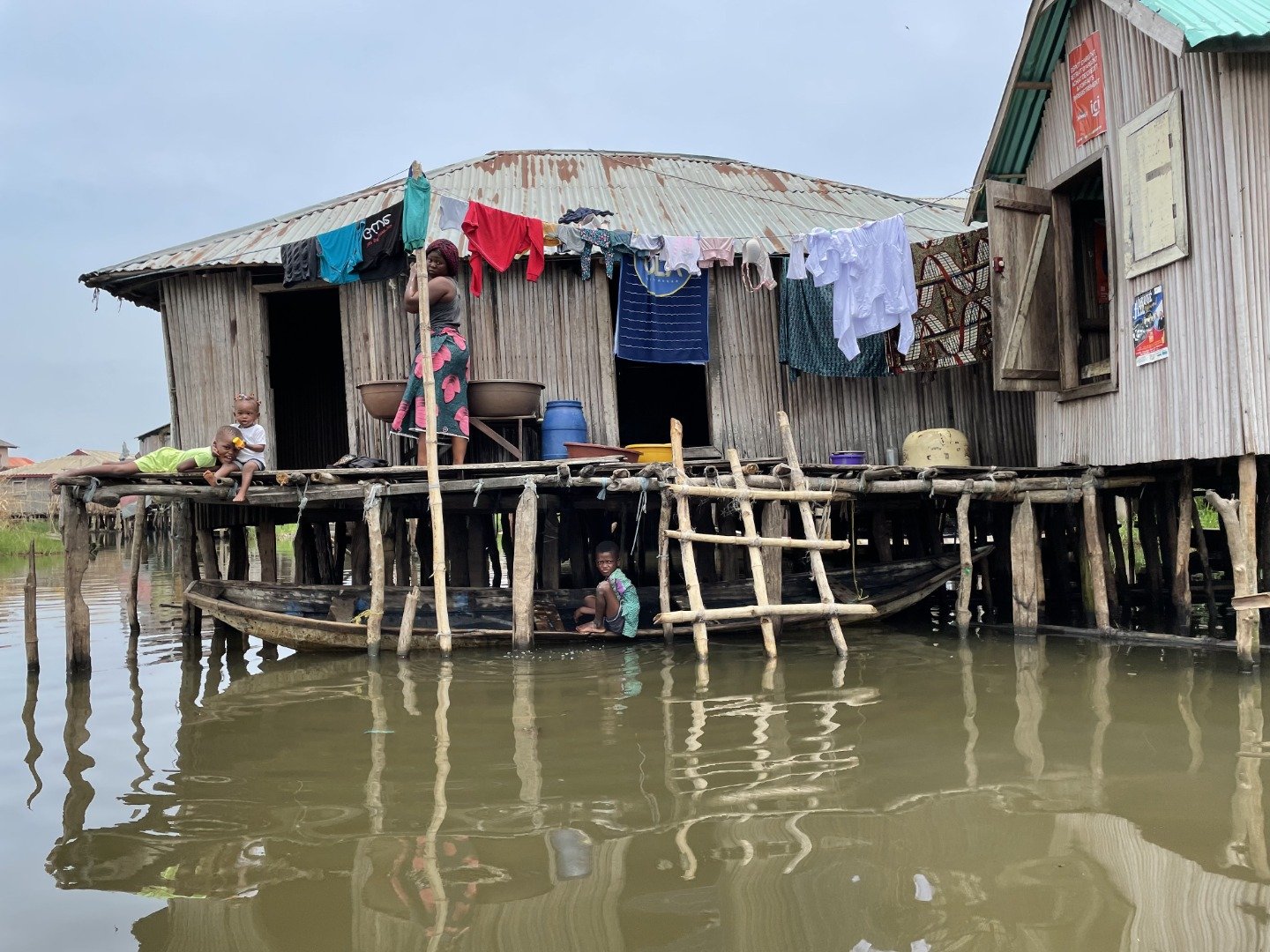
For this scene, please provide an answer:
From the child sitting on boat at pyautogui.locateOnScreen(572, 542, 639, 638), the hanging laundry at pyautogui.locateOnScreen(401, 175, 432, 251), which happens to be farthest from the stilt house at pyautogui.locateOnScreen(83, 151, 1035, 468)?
the child sitting on boat at pyautogui.locateOnScreen(572, 542, 639, 638)

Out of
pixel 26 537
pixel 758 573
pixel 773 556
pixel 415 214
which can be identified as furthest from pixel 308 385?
pixel 26 537

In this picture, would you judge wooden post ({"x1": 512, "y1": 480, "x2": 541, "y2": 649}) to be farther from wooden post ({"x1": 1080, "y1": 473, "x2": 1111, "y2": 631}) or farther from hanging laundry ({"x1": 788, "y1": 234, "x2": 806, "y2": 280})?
wooden post ({"x1": 1080, "y1": 473, "x2": 1111, "y2": 631})

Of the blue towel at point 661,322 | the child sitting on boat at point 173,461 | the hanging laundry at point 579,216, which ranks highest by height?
the hanging laundry at point 579,216

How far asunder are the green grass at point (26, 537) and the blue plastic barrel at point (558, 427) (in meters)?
20.2

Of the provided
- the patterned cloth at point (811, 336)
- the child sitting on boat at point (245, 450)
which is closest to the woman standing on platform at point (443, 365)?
the child sitting on boat at point (245, 450)

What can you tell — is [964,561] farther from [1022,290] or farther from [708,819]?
[708,819]

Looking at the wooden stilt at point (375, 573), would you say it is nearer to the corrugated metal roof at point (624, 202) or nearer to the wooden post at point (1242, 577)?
the corrugated metal roof at point (624, 202)

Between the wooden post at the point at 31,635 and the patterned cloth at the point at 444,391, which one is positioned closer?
the wooden post at the point at 31,635

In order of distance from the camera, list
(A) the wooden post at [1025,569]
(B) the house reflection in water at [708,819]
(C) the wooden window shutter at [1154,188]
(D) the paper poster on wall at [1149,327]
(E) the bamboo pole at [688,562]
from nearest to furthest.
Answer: (B) the house reflection in water at [708,819] < (C) the wooden window shutter at [1154,188] < (D) the paper poster on wall at [1149,327] < (E) the bamboo pole at [688,562] < (A) the wooden post at [1025,569]

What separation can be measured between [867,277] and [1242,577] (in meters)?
4.35

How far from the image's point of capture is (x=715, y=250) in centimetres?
1020

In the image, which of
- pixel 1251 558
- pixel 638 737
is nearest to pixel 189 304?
pixel 638 737

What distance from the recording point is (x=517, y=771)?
5.25 metres

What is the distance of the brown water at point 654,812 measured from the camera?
3.47 metres
